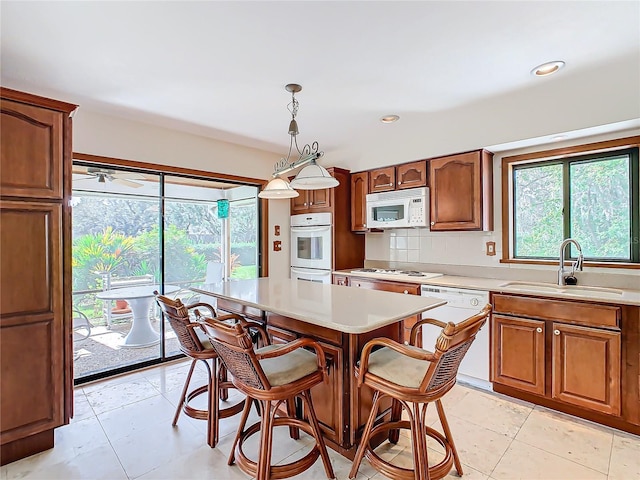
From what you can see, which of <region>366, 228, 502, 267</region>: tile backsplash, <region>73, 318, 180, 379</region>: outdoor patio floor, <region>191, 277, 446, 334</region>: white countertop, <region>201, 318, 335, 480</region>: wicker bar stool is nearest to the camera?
<region>201, 318, 335, 480</region>: wicker bar stool

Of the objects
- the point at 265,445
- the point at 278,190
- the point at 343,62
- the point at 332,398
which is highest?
the point at 343,62

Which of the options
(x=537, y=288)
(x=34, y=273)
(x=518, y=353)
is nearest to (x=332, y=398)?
(x=518, y=353)

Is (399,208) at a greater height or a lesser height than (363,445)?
greater

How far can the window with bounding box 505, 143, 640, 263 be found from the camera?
8.73 feet

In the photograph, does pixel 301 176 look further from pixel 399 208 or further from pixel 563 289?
pixel 563 289

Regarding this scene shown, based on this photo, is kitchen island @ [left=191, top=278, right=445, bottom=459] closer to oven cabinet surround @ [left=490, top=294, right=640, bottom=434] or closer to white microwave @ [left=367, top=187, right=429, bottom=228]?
oven cabinet surround @ [left=490, top=294, right=640, bottom=434]

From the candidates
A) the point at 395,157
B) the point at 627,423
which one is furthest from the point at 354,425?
the point at 395,157

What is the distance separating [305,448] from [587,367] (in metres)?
2.03

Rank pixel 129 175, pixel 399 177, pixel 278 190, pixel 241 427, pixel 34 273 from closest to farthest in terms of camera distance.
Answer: pixel 241 427, pixel 34 273, pixel 278 190, pixel 129 175, pixel 399 177

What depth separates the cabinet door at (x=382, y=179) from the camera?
3.80 m

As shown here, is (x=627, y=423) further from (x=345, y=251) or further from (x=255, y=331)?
(x=345, y=251)

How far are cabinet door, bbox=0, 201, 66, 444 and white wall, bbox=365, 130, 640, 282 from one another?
3269mm

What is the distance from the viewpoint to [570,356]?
2393 millimetres

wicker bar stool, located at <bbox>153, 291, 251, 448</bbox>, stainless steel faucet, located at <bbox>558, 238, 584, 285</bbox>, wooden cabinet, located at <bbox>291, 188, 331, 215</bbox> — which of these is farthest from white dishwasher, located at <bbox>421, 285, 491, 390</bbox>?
wicker bar stool, located at <bbox>153, 291, 251, 448</bbox>
